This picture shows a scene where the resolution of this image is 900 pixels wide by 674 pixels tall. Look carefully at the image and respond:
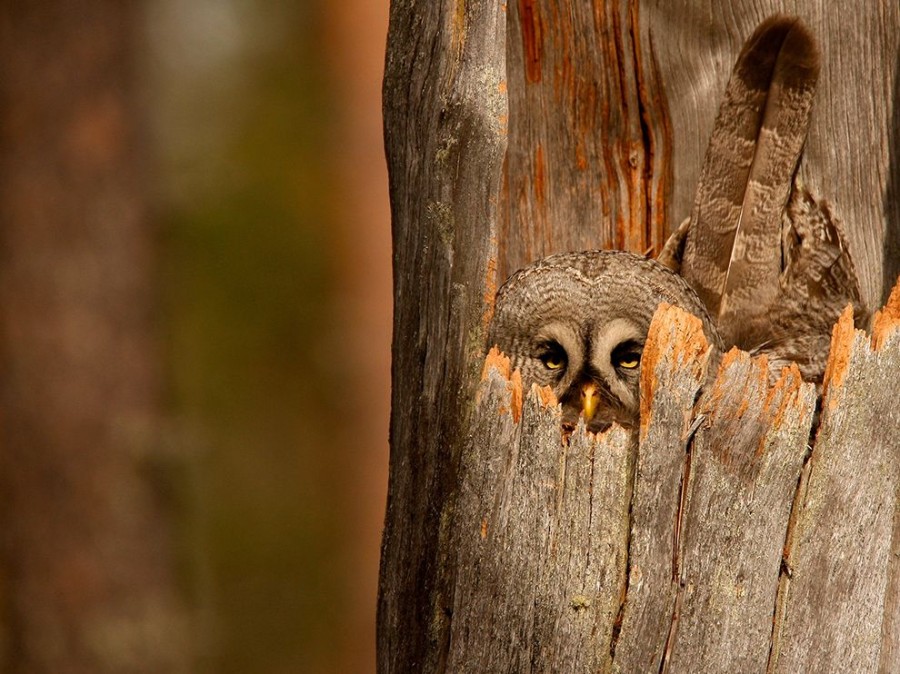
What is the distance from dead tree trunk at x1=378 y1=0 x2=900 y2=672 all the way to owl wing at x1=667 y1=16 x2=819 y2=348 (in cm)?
76

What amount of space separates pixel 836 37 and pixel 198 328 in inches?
121

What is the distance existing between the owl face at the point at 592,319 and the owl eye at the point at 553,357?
0.01m

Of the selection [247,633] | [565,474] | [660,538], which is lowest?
[247,633]

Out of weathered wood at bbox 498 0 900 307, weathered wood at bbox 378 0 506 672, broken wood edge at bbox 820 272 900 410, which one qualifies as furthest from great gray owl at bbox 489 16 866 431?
broken wood edge at bbox 820 272 900 410

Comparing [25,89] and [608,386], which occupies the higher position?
[25,89]

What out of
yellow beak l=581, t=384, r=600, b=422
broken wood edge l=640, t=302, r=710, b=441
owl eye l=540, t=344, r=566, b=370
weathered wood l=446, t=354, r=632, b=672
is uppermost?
broken wood edge l=640, t=302, r=710, b=441

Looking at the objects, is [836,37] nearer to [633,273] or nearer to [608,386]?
[633,273]

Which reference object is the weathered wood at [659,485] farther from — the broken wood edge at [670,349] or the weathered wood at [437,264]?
the weathered wood at [437,264]

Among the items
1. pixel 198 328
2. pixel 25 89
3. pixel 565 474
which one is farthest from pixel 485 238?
pixel 198 328

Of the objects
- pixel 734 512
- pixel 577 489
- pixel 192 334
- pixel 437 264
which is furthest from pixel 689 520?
pixel 192 334

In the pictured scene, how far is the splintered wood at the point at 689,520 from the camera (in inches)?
80.0

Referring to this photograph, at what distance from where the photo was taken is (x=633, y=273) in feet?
9.25

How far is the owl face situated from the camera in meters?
2.83

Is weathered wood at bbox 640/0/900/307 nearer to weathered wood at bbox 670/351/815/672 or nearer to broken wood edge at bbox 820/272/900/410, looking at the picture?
broken wood edge at bbox 820/272/900/410
